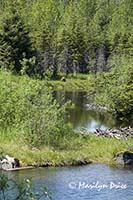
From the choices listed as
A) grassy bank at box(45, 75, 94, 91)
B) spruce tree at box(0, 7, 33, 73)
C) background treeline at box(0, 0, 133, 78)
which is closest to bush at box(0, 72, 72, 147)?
background treeline at box(0, 0, 133, 78)

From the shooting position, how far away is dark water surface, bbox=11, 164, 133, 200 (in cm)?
2869

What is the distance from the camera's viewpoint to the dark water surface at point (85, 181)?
2869cm

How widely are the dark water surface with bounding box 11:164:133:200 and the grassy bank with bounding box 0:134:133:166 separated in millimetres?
1154

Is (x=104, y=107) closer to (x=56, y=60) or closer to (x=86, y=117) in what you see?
(x=86, y=117)

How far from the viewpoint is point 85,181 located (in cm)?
3203

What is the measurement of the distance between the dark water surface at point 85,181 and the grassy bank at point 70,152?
1.15m

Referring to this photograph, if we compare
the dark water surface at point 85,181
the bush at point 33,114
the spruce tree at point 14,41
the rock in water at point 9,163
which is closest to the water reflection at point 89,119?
the bush at point 33,114

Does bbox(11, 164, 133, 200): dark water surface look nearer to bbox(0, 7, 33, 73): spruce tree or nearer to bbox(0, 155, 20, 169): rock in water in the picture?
bbox(0, 155, 20, 169): rock in water

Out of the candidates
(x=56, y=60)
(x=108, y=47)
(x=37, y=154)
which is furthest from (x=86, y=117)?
(x=108, y=47)

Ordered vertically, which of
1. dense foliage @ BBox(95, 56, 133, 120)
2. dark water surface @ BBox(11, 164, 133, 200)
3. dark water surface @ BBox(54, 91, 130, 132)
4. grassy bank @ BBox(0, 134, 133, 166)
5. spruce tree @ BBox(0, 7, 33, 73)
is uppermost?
spruce tree @ BBox(0, 7, 33, 73)

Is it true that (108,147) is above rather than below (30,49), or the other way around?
below

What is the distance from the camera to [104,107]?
257 ft

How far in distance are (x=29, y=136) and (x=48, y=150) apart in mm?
1955

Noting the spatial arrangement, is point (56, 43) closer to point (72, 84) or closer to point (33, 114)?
point (72, 84)
